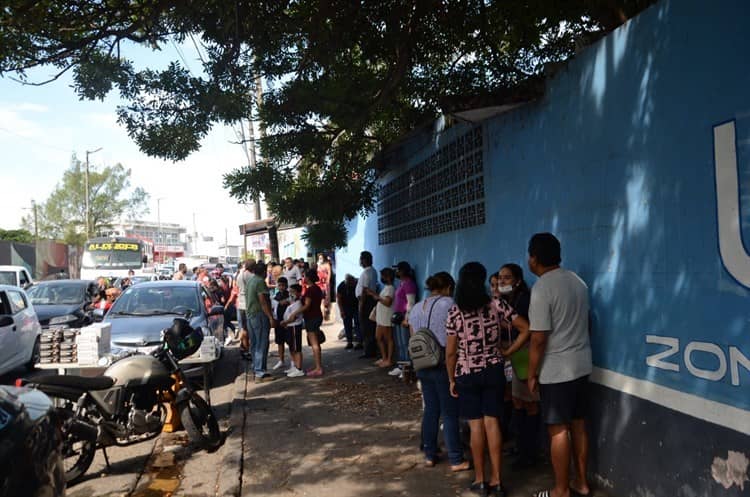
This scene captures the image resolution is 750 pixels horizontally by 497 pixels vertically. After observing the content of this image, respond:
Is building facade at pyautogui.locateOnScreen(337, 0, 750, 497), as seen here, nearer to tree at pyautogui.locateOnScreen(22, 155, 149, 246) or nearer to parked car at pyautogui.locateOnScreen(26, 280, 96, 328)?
parked car at pyautogui.locateOnScreen(26, 280, 96, 328)

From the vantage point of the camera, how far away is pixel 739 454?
3.33 metres

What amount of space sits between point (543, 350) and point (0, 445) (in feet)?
10.8

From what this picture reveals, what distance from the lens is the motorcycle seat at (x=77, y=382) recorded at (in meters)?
5.21

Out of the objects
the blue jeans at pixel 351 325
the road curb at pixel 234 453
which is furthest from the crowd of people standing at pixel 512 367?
the blue jeans at pixel 351 325

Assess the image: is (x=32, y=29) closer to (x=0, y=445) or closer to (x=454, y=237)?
(x=454, y=237)

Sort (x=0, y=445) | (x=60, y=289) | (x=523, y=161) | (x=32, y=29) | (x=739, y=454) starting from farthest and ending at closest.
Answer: (x=60, y=289), (x=32, y=29), (x=523, y=161), (x=739, y=454), (x=0, y=445)

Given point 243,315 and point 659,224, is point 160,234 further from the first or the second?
point 659,224

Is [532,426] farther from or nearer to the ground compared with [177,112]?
nearer to the ground

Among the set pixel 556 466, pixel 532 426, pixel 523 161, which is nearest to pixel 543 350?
pixel 556 466

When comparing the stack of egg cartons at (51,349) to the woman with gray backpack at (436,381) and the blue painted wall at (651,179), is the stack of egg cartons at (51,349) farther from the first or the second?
the blue painted wall at (651,179)

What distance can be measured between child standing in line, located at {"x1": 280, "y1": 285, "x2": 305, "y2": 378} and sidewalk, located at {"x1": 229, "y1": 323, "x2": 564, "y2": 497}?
1.28 feet

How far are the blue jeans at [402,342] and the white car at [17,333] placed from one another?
5.73 m

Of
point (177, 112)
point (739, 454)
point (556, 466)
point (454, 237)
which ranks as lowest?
point (556, 466)

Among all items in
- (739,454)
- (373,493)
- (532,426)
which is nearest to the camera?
(739,454)
